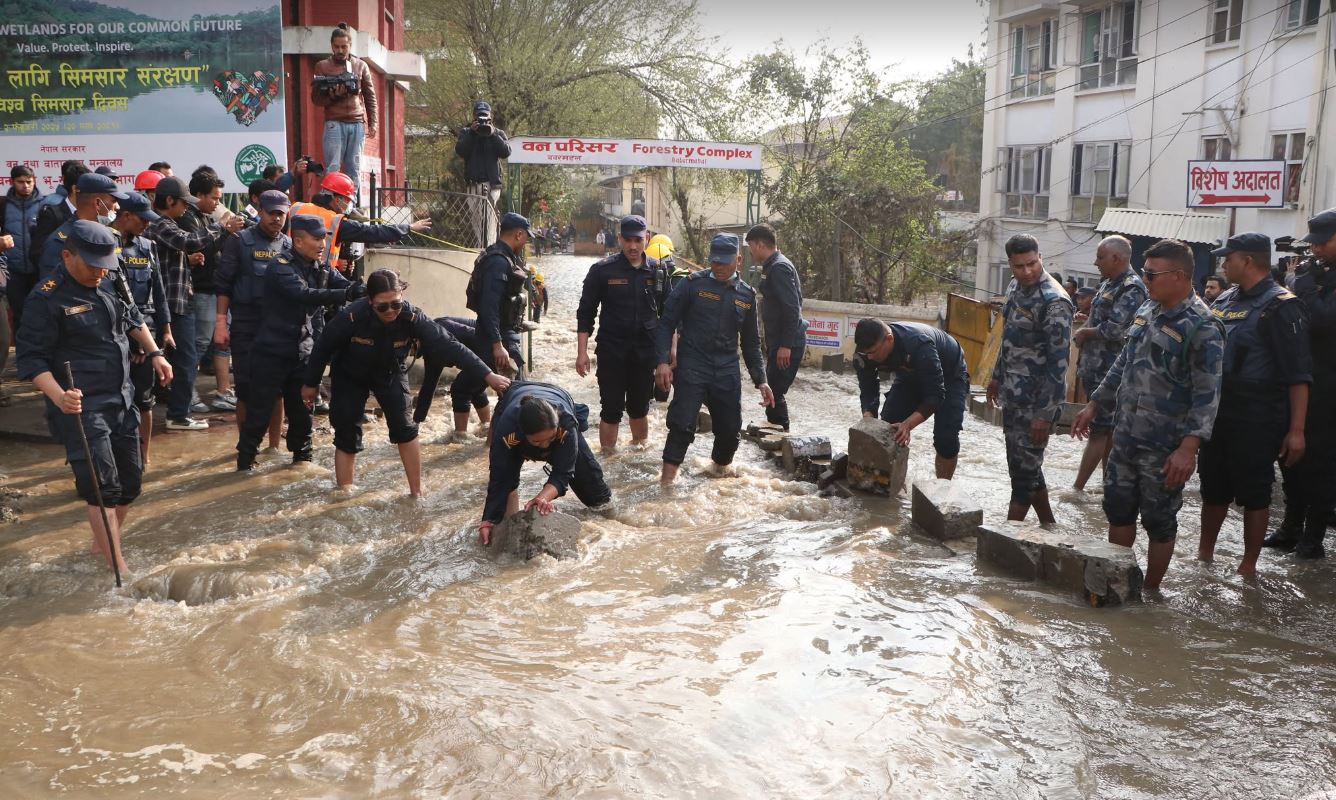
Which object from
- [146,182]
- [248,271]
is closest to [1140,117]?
[146,182]

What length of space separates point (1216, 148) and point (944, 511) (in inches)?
692

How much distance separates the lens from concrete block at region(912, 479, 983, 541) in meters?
6.46

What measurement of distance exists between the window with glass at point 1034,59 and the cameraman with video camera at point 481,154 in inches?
714

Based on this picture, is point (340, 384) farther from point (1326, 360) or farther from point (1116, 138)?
point (1116, 138)

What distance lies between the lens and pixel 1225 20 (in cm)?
2047

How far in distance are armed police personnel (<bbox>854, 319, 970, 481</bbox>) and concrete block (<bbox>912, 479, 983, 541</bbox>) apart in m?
0.59

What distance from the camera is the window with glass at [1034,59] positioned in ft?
86.0

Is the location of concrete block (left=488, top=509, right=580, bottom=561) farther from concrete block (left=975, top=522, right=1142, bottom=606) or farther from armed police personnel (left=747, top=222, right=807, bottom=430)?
armed police personnel (left=747, top=222, right=807, bottom=430)

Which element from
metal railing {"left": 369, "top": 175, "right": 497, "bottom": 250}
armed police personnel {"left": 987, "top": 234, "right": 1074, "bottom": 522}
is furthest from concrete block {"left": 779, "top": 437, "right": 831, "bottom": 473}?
metal railing {"left": 369, "top": 175, "right": 497, "bottom": 250}

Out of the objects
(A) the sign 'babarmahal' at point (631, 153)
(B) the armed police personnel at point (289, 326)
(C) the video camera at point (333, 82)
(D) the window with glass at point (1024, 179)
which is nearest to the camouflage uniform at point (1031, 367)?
(B) the armed police personnel at point (289, 326)

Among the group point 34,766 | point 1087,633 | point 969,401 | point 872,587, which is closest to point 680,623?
point 872,587

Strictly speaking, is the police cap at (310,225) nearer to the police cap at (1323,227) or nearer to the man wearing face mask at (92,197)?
the man wearing face mask at (92,197)

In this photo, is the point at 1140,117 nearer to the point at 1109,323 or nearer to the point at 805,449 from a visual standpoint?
the point at 1109,323

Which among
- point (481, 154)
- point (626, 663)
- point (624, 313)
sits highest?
point (481, 154)
